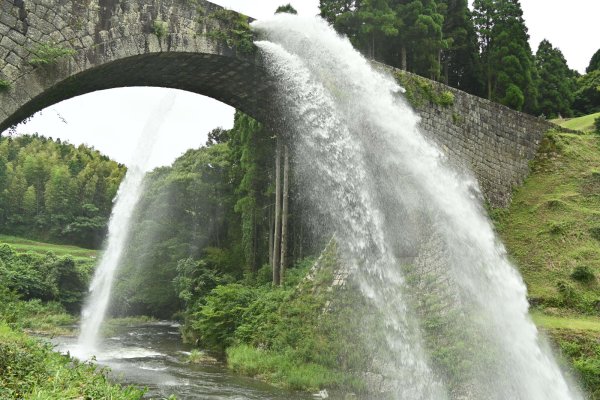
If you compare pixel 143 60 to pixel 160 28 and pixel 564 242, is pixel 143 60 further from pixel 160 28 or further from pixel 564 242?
pixel 564 242

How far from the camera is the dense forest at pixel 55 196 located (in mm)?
61406

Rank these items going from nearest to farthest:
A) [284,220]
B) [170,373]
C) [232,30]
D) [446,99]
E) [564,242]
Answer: [232,30] → [564,242] → [170,373] → [446,99] → [284,220]

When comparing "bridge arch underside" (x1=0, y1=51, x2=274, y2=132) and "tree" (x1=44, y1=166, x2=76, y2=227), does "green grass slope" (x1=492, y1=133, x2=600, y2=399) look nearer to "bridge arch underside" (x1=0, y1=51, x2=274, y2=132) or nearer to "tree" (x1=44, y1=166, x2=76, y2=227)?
"bridge arch underside" (x1=0, y1=51, x2=274, y2=132)

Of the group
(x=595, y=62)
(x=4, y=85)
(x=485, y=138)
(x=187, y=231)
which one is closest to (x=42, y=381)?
(x=4, y=85)

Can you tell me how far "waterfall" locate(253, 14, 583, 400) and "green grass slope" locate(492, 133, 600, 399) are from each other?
1.96 feet

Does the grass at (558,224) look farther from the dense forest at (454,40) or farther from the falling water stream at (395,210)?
→ the dense forest at (454,40)

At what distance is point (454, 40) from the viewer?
30250 mm

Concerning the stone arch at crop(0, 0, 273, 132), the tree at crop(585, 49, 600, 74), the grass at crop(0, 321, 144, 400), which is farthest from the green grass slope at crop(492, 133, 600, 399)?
the tree at crop(585, 49, 600, 74)

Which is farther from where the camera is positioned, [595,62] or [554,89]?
[595,62]

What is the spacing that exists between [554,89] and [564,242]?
78.8 ft

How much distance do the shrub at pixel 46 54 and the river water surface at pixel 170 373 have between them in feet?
18.3

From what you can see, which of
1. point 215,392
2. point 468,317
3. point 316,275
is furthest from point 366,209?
point 215,392

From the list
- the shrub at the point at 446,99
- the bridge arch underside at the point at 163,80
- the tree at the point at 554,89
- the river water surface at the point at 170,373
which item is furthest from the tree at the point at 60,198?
the shrub at the point at 446,99

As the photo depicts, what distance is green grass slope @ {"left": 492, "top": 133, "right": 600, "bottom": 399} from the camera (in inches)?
416
